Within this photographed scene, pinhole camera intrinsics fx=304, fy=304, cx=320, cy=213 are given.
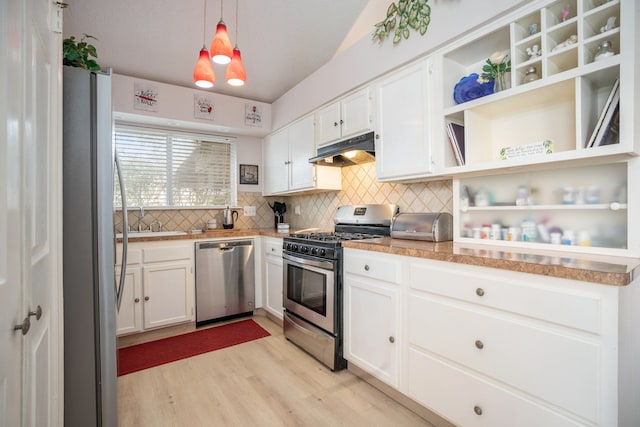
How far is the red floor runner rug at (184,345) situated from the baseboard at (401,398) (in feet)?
3.50

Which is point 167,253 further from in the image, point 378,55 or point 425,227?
point 378,55

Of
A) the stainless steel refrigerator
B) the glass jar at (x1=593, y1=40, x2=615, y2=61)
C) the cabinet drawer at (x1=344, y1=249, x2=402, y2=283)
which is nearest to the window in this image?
the stainless steel refrigerator

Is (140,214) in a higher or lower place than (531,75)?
lower

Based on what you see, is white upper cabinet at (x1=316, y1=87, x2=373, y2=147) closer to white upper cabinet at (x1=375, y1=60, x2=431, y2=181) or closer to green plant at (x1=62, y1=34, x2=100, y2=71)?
white upper cabinet at (x1=375, y1=60, x2=431, y2=181)

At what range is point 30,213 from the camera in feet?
2.91

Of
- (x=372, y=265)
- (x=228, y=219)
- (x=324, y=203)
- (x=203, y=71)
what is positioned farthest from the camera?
(x=228, y=219)

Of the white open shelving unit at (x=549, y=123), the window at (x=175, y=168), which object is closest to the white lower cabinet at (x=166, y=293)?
the window at (x=175, y=168)

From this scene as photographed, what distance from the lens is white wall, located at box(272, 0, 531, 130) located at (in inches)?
64.1

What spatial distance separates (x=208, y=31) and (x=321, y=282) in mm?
2159

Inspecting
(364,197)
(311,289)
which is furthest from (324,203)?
(311,289)

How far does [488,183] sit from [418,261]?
0.71m

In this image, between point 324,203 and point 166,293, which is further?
point 324,203

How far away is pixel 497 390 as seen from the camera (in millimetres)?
1317

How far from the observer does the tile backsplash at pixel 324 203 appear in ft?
7.53
